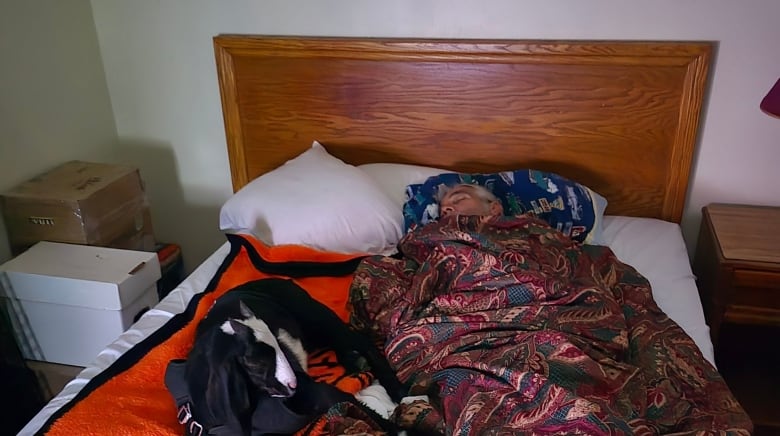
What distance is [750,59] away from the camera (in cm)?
177

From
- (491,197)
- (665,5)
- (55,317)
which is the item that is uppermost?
(665,5)

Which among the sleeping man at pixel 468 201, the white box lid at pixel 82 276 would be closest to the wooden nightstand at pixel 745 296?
the sleeping man at pixel 468 201

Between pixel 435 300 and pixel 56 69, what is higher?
pixel 56 69

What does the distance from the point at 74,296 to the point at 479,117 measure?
4.01 ft

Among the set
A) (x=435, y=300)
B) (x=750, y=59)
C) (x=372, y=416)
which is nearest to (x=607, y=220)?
(x=750, y=59)

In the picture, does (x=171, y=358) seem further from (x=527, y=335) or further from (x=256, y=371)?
(x=527, y=335)

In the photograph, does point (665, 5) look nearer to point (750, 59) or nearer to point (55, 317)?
point (750, 59)

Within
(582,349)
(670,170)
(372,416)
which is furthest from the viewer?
(670,170)

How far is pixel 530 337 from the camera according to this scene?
128cm

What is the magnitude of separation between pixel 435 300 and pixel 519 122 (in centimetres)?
74

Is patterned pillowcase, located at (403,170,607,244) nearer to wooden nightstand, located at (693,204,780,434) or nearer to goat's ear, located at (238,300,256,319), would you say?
wooden nightstand, located at (693,204,780,434)

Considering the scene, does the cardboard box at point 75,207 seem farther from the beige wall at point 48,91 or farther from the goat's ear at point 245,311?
the goat's ear at point 245,311

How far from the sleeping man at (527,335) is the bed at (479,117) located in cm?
25

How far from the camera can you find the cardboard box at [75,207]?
6.09 feet
